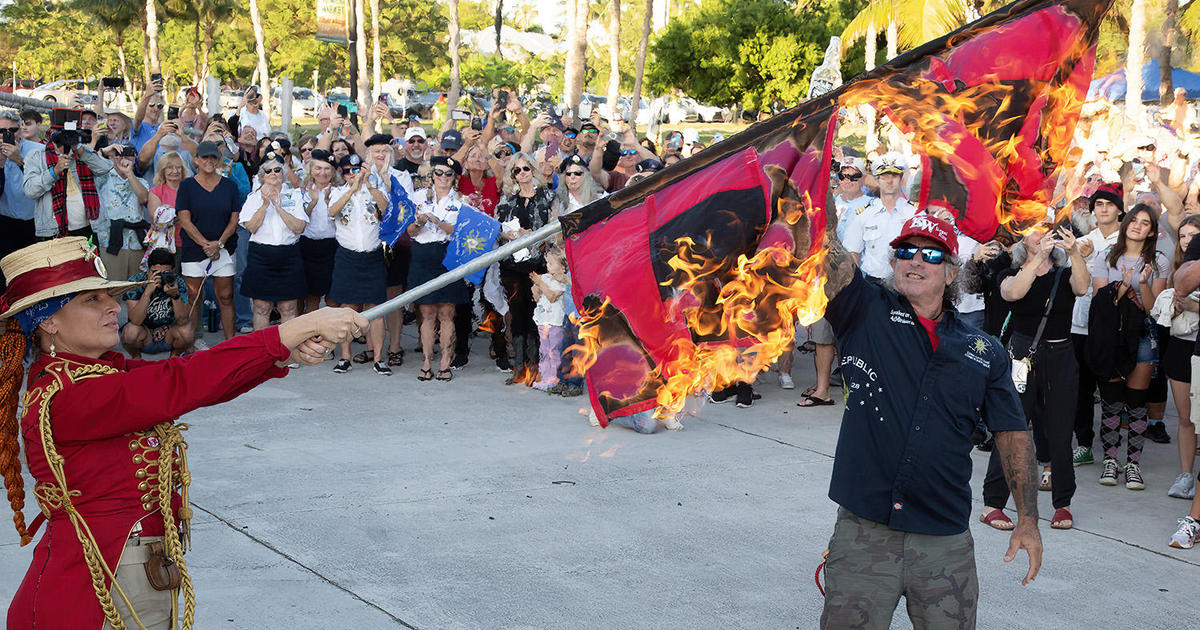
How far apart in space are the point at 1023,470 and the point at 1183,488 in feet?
14.2

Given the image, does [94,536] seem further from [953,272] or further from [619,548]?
[619,548]

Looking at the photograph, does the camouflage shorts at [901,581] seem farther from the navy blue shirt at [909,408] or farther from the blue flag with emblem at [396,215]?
the blue flag with emblem at [396,215]

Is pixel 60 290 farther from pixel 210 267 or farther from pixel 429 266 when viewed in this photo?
pixel 210 267

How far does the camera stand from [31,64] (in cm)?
6825

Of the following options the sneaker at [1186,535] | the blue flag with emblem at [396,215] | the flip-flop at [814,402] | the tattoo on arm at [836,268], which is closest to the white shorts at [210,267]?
the blue flag with emblem at [396,215]

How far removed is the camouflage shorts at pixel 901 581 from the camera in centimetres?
387

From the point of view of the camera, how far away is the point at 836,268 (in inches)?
157

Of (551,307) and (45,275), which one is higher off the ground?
(45,275)

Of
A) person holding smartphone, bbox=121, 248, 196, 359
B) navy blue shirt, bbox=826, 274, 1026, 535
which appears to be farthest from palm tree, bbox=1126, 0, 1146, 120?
person holding smartphone, bbox=121, 248, 196, 359

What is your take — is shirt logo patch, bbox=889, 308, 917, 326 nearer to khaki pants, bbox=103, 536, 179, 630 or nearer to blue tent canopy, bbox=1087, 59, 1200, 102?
blue tent canopy, bbox=1087, 59, 1200, 102

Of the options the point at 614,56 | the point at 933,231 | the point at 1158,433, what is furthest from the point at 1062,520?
the point at 614,56

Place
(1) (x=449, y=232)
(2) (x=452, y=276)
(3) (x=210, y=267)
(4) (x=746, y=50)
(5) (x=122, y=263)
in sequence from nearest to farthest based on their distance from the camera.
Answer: (2) (x=452, y=276) < (1) (x=449, y=232) < (5) (x=122, y=263) < (3) (x=210, y=267) < (4) (x=746, y=50)

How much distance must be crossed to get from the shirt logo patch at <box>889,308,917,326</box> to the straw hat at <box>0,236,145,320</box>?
102 inches

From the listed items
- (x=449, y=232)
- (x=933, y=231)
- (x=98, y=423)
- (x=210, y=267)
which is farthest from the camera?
(x=210, y=267)
